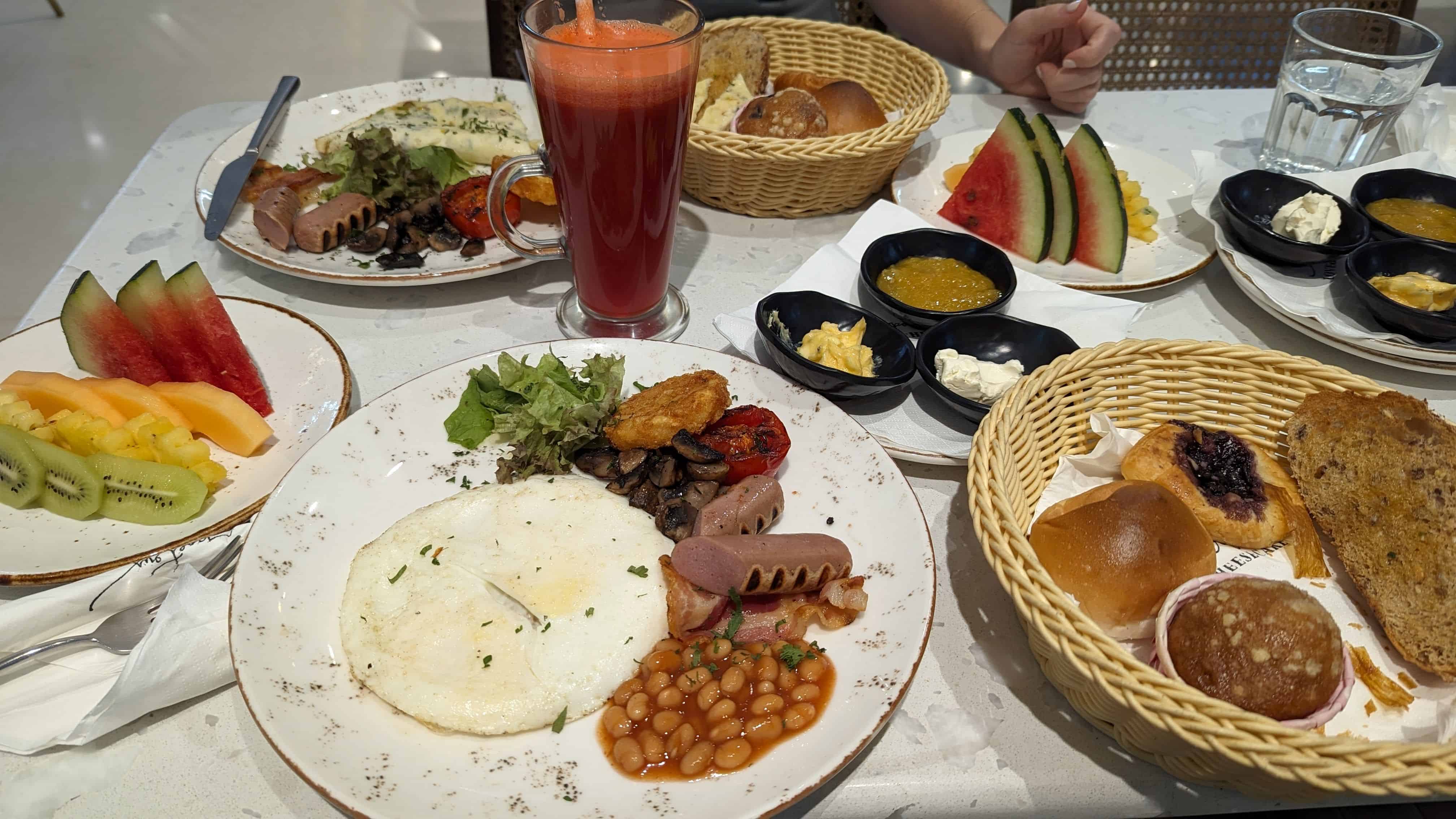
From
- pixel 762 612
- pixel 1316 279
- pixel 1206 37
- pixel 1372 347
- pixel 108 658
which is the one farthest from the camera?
pixel 1206 37

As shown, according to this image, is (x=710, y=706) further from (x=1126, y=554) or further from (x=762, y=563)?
(x=1126, y=554)

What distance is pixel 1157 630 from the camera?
1488 mm

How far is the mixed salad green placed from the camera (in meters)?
1.91

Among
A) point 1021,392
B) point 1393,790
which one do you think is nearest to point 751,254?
point 1021,392

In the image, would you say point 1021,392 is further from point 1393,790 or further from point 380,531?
point 380,531

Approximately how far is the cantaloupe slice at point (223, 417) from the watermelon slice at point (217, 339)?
61 millimetres

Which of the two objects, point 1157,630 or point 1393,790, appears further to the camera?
point 1157,630

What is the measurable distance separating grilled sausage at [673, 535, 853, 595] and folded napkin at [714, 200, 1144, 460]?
1.30ft

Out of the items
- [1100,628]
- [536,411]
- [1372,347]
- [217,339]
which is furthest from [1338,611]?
[217,339]

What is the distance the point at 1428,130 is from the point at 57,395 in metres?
4.20

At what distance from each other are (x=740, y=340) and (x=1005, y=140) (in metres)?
1.18

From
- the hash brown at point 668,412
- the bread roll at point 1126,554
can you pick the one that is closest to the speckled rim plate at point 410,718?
the hash brown at point 668,412

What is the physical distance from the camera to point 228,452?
75.5 inches

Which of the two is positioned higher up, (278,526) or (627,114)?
(627,114)
